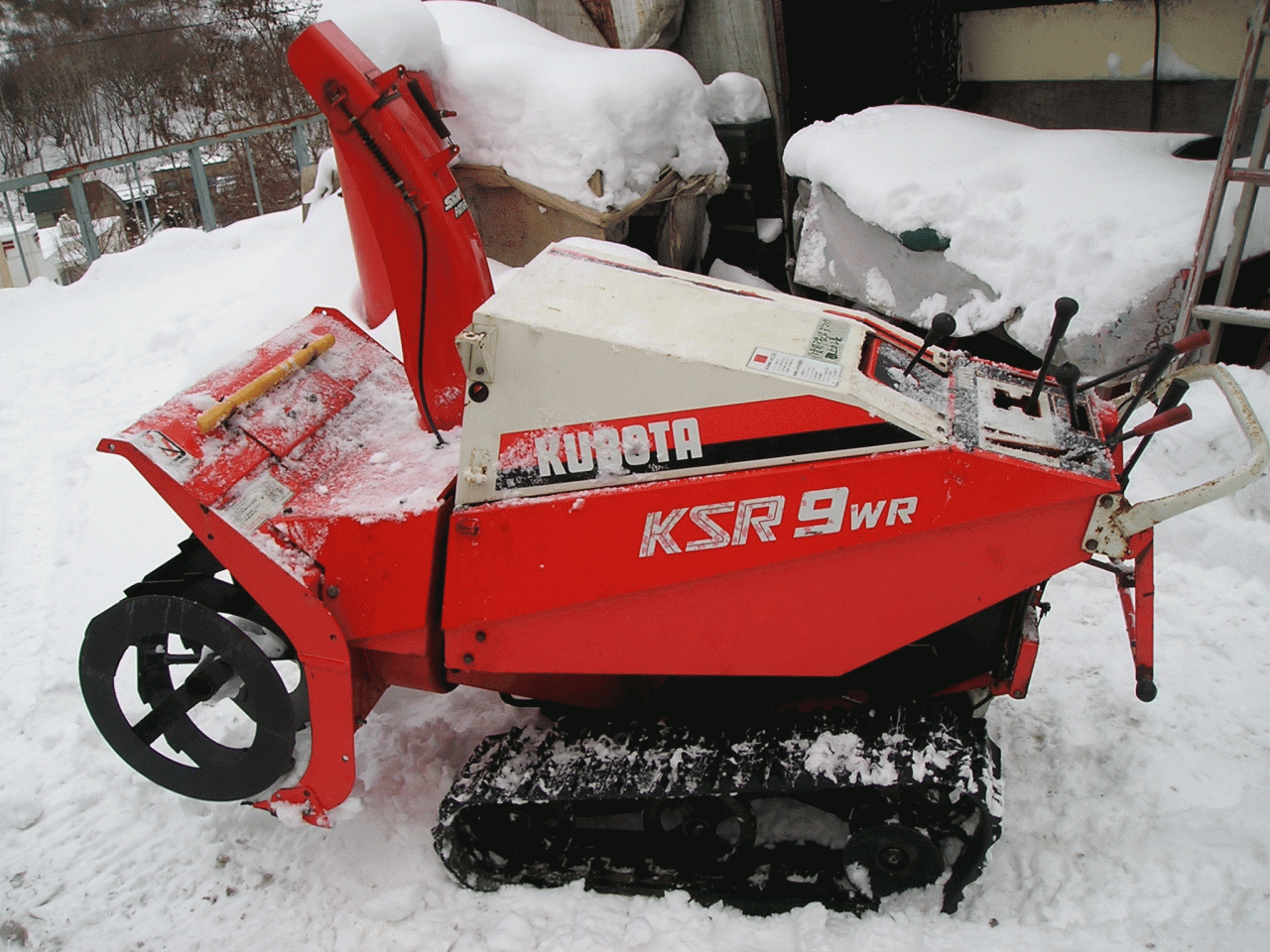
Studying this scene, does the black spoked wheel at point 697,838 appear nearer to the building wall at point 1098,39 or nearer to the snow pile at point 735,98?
the building wall at point 1098,39

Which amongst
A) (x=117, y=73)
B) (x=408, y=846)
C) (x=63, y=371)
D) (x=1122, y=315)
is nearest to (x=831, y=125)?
(x=1122, y=315)

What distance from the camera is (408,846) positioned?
109 inches

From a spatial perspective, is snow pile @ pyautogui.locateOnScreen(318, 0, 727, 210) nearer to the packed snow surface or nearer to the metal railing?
the packed snow surface

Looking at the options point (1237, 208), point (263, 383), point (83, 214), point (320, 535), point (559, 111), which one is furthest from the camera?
point (83, 214)

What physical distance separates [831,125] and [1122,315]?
7.71 ft

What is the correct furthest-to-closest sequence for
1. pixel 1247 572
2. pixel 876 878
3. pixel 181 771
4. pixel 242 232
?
pixel 242 232 < pixel 1247 572 < pixel 181 771 < pixel 876 878

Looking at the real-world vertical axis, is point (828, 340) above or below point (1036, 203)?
above

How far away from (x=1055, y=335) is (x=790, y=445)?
64cm

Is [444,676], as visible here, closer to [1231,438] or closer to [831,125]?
[1231,438]

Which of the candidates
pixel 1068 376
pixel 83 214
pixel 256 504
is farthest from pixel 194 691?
pixel 83 214

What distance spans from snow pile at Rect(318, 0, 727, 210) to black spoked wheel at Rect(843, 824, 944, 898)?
373 cm

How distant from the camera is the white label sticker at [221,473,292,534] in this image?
2408mm

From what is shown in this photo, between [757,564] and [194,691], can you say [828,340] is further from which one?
[194,691]

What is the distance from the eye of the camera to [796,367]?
7.21 feet
